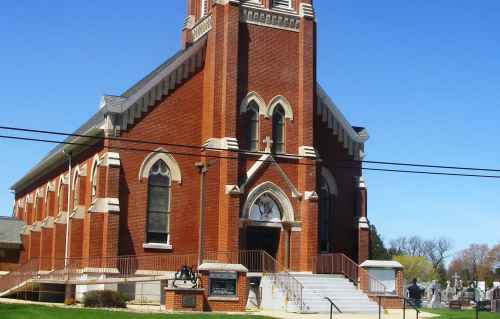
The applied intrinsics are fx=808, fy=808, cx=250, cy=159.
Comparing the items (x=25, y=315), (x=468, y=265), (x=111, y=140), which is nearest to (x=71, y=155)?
(x=111, y=140)

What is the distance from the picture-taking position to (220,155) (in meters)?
38.0

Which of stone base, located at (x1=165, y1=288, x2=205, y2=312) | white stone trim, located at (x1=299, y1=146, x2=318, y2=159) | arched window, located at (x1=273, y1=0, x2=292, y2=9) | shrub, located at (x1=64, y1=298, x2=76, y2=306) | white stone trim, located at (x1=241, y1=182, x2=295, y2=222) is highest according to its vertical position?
arched window, located at (x1=273, y1=0, x2=292, y2=9)

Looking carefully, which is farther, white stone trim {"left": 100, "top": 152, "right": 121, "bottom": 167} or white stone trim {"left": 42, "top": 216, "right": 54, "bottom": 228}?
white stone trim {"left": 42, "top": 216, "right": 54, "bottom": 228}

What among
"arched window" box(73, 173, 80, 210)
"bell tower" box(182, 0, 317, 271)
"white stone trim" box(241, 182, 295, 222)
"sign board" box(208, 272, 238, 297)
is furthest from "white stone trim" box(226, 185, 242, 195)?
"arched window" box(73, 173, 80, 210)

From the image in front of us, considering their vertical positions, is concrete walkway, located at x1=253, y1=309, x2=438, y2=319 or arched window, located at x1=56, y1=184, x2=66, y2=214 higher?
arched window, located at x1=56, y1=184, x2=66, y2=214

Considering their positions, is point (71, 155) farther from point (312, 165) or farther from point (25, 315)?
point (25, 315)

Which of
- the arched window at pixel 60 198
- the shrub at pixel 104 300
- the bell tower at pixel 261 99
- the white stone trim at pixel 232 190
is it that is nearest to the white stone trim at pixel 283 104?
the bell tower at pixel 261 99

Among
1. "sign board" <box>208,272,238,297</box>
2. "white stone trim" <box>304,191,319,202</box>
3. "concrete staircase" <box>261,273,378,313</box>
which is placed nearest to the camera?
"sign board" <box>208,272,238,297</box>

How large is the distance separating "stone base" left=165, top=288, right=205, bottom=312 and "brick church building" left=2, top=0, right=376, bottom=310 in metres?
4.98

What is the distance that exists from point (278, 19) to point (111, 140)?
1053cm

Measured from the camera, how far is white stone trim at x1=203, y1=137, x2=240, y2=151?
1487 inches

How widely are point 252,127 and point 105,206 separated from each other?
831cm

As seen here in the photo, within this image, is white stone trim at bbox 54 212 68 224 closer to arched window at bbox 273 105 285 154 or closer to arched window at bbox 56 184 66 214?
arched window at bbox 56 184 66 214

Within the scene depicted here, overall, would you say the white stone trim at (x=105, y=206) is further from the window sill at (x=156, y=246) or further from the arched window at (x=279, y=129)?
the arched window at (x=279, y=129)
